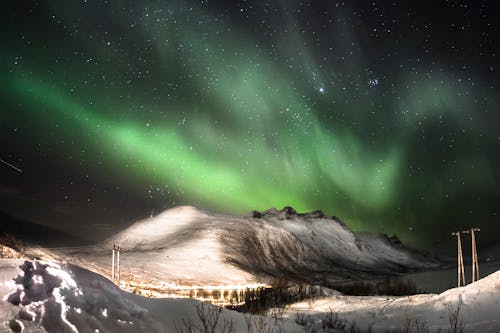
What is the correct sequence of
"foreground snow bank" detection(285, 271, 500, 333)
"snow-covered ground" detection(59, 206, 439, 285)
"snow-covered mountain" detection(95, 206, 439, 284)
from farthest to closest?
"snow-covered mountain" detection(95, 206, 439, 284)
"snow-covered ground" detection(59, 206, 439, 285)
"foreground snow bank" detection(285, 271, 500, 333)

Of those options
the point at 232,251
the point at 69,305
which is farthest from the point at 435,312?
the point at 232,251

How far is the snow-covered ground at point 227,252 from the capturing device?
7868 cm

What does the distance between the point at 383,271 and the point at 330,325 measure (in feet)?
573

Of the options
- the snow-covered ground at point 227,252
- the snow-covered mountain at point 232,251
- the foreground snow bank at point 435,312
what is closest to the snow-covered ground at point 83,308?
the foreground snow bank at point 435,312

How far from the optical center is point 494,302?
1716 centimetres

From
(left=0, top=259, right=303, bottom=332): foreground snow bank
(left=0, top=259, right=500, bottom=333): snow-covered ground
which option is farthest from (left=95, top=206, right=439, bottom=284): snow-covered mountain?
(left=0, top=259, right=303, bottom=332): foreground snow bank

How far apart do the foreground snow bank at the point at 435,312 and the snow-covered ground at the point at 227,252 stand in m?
46.0

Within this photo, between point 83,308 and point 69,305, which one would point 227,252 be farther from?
point 69,305

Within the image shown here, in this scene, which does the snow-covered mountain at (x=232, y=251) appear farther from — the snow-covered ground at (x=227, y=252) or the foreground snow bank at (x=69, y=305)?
the foreground snow bank at (x=69, y=305)

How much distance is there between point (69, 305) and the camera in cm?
891

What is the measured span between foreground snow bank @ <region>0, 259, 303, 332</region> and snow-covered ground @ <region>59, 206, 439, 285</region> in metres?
53.4

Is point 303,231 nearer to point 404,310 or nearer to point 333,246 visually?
point 333,246

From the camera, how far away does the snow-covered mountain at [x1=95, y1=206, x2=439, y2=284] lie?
8138cm

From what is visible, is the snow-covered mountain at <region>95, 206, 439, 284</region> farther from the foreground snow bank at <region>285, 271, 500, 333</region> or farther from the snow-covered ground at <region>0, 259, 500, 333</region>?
the snow-covered ground at <region>0, 259, 500, 333</region>
